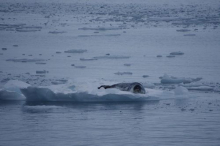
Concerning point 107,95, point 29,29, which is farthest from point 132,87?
point 29,29

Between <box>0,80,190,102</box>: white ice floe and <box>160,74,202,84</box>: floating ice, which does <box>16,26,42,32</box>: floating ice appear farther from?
<box>0,80,190,102</box>: white ice floe

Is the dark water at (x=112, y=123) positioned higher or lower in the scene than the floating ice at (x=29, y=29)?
lower

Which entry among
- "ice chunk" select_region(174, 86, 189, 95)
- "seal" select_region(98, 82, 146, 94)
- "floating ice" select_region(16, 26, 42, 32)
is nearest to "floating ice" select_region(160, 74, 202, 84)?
"ice chunk" select_region(174, 86, 189, 95)

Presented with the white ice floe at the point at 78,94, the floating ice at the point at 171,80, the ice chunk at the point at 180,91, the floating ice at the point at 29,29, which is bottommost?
the white ice floe at the point at 78,94

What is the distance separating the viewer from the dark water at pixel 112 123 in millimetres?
9133

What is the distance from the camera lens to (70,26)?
33.7 meters

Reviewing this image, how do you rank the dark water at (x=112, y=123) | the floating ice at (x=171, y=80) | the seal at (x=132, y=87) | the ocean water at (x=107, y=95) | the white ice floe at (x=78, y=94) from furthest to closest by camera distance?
the floating ice at (x=171, y=80) < the seal at (x=132, y=87) < the white ice floe at (x=78, y=94) < the ocean water at (x=107, y=95) < the dark water at (x=112, y=123)

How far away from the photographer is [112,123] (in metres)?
10.1

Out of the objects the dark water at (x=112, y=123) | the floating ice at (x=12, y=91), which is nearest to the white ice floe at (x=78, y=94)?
the floating ice at (x=12, y=91)

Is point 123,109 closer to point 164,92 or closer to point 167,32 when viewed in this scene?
point 164,92

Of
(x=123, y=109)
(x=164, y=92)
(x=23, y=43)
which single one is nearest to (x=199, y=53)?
(x=23, y=43)

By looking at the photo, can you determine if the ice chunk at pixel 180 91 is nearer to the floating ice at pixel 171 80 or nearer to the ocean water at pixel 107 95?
the ocean water at pixel 107 95

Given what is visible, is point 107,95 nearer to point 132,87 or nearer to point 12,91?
point 132,87

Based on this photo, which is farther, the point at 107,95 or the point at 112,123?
the point at 107,95
